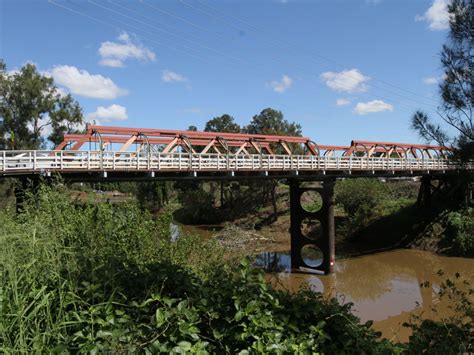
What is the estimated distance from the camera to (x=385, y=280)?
22.9 meters

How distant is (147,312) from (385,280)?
21907 millimetres

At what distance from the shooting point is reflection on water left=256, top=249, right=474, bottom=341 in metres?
16.4

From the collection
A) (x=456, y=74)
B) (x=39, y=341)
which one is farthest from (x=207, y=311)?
(x=456, y=74)

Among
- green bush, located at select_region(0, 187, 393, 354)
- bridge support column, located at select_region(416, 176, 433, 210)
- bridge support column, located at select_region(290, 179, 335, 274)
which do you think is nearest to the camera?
green bush, located at select_region(0, 187, 393, 354)

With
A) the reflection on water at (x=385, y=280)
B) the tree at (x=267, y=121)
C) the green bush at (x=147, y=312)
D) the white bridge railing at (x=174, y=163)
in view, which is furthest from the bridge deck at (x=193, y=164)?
the tree at (x=267, y=121)

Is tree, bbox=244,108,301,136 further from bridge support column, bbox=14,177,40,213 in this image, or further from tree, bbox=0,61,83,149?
bridge support column, bbox=14,177,40,213

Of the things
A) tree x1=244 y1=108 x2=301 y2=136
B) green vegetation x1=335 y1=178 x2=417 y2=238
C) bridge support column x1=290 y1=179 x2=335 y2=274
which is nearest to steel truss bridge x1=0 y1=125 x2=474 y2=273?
bridge support column x1=290 y1=179 x2=335 y2=274

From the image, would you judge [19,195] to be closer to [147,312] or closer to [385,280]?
[147,312]

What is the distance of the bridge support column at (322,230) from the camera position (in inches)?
964

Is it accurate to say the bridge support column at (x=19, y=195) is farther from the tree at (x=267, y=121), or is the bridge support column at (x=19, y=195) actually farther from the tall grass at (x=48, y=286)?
the tree at (x=267, y=121)

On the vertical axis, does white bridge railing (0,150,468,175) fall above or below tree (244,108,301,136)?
below

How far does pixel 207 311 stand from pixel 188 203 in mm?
45710

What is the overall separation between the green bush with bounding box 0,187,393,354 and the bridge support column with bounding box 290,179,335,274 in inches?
828

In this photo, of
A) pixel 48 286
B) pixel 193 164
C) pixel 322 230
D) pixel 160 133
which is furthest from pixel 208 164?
pixel 48 286
